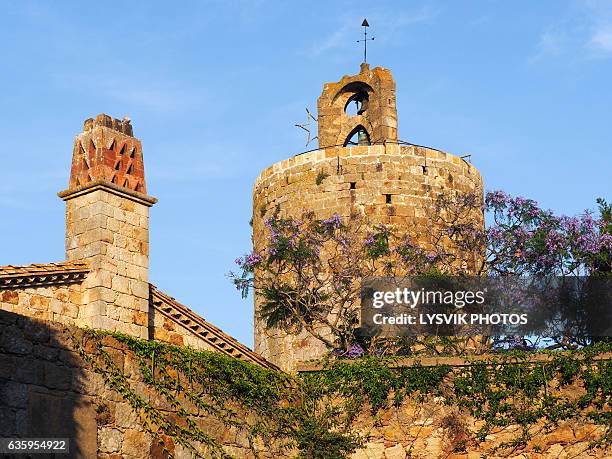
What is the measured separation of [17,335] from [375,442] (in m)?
5.95

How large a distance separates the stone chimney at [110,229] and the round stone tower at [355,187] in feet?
26.1

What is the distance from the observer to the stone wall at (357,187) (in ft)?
99.6

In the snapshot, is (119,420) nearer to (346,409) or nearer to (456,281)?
(346,409)

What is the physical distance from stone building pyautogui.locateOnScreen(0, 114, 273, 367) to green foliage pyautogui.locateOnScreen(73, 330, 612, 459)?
4341 millimetres

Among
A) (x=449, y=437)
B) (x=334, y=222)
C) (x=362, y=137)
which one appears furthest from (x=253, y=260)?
(x=449, y=437)

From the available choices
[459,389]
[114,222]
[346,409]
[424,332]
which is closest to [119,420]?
[346,409]

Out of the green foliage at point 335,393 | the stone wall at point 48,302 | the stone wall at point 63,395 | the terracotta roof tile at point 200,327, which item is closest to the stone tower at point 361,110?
the terracotta roof tile at point 200,327

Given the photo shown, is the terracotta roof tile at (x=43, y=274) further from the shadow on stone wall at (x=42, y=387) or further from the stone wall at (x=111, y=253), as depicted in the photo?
the shadow on stone wall at (x=42, y=387)

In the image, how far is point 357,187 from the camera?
30641mm

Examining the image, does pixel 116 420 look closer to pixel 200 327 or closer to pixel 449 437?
pixel 449 437

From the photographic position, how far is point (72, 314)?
72.9 feet

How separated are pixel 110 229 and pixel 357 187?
392 inches

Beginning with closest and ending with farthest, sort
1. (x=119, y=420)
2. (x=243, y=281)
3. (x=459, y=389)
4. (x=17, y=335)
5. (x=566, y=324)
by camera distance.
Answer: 1. (x=17, y=335)
2. (x=119, y=420)
3. (x=459, y=389)
4. (x=566, y=324)
5. (x=243, y=281)

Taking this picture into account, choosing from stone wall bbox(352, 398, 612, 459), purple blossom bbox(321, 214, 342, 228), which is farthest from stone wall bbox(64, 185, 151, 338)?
purple blossom bbox(321, 214, 342, 228)
